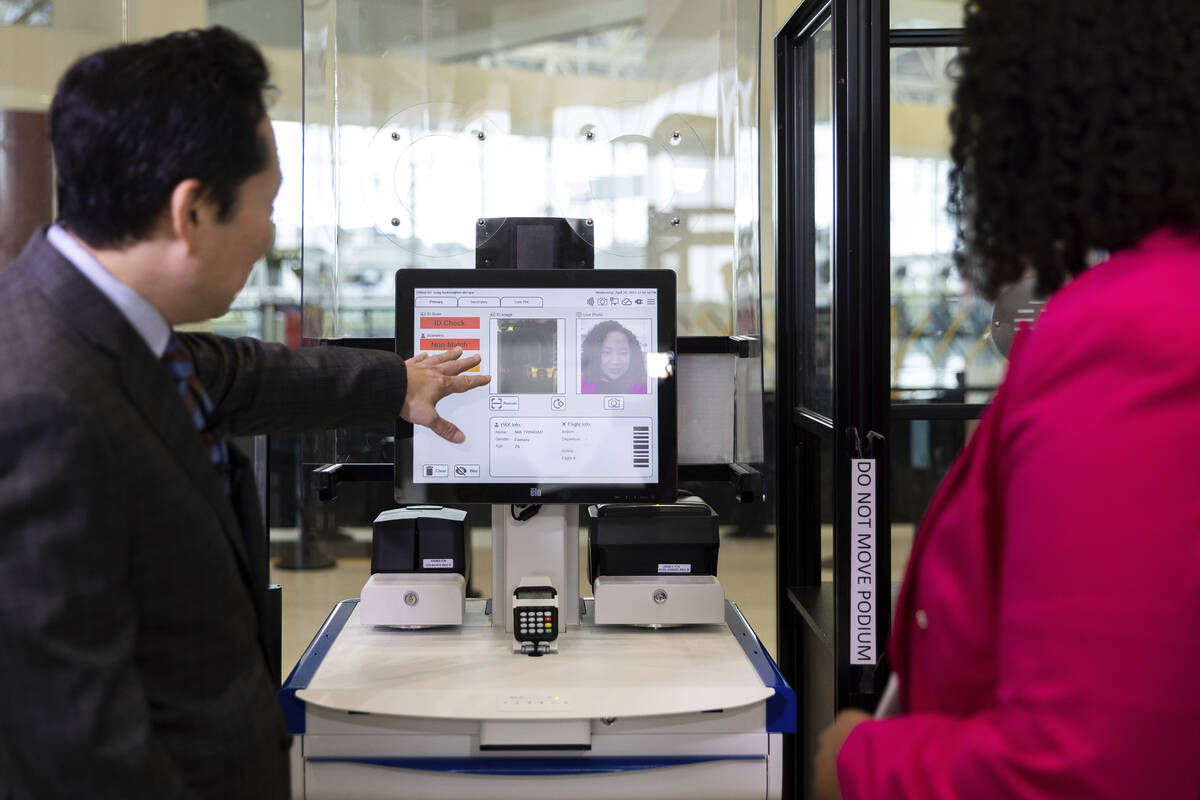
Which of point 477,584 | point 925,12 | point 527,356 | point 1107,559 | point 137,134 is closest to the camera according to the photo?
point 1107,559

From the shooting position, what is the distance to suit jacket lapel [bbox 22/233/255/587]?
1.01 m

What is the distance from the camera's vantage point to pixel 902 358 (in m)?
4.49

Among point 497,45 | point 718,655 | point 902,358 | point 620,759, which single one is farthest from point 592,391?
Result: point 902,358

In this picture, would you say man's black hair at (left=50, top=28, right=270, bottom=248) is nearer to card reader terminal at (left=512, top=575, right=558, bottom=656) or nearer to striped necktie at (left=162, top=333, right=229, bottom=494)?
striped necktie at (left=162, top=333, right=229, bottom=494)

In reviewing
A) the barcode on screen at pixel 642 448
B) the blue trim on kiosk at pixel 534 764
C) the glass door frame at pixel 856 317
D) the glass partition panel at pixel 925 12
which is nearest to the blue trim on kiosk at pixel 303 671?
the blue trim on kiosk at pixel 534 764

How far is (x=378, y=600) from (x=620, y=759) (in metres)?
0.55

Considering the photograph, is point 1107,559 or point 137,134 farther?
point 137,134

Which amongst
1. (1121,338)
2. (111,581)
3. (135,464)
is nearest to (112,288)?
(135,464)

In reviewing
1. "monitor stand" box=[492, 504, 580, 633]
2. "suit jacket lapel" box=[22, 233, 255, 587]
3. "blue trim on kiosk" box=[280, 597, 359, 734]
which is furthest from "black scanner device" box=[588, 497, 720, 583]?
"suit jacket lapel" box=[22, 233, 255, 587]

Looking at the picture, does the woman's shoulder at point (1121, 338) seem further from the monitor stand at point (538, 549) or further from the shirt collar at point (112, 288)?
the monitor stand at point (538, 549)

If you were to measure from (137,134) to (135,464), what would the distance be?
34cm

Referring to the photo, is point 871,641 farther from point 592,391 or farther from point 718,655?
point 592,391

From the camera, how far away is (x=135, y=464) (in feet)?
3.23

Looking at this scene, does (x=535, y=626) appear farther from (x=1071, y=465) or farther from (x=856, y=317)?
(x=1071, y=465)
